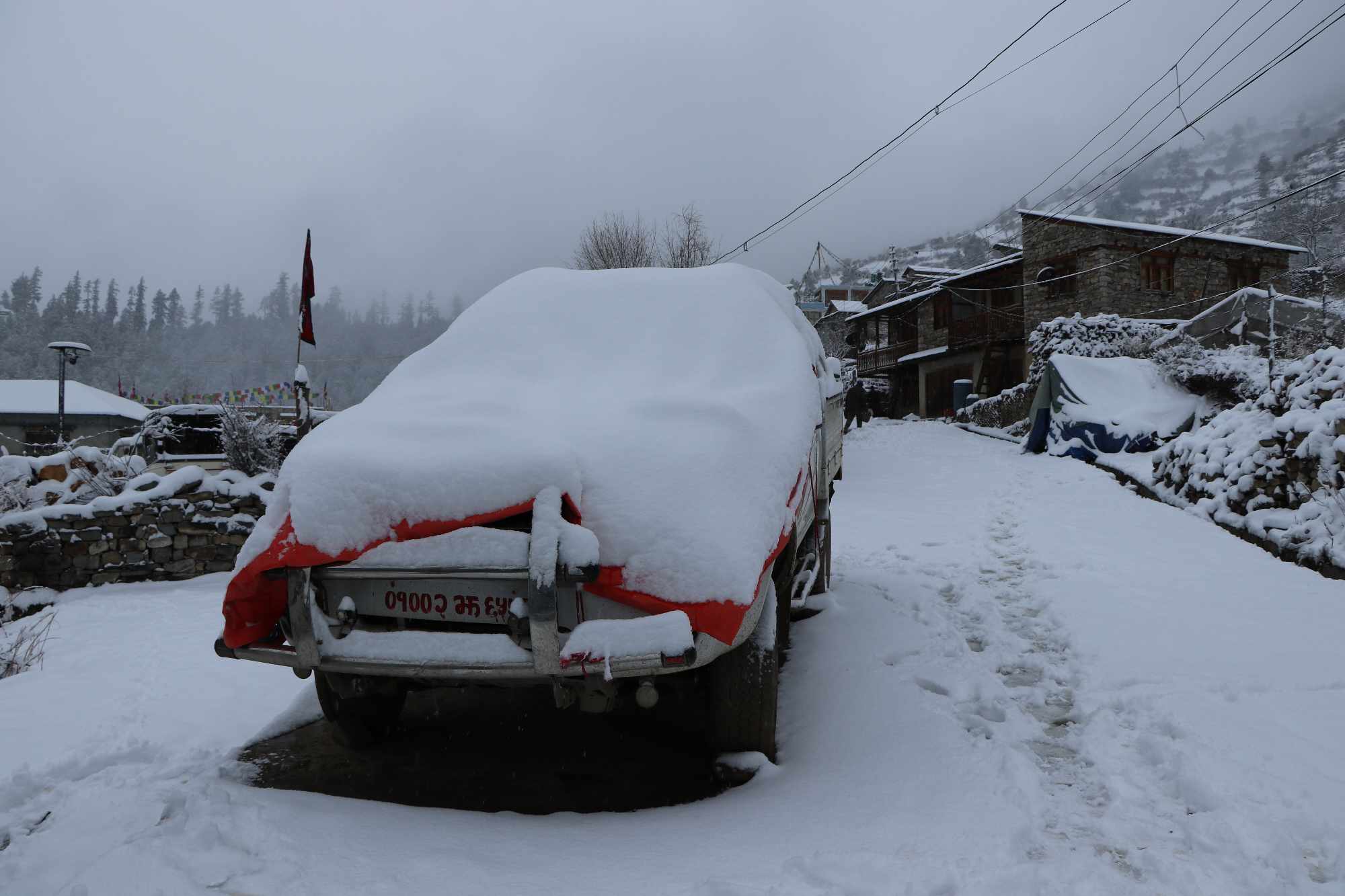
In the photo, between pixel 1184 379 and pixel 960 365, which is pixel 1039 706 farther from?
pixel 960 365

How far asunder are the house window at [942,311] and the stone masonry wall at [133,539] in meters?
31.8

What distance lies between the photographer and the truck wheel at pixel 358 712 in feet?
9.05

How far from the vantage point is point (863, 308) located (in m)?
41.8

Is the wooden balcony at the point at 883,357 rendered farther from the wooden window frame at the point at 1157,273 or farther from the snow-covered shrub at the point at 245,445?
the snow-covered shrub at the point at 245,445

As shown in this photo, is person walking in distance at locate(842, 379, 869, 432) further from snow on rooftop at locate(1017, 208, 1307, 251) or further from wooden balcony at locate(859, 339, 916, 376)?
wooden balcony at locate(859, 339, 916, 376)

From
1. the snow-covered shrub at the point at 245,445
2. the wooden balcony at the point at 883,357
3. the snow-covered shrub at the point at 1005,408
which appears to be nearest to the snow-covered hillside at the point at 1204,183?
the wooden balcony at the point at 883,357

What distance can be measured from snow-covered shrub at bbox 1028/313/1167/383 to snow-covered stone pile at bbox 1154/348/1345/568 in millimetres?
14240

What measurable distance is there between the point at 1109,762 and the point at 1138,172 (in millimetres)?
224940

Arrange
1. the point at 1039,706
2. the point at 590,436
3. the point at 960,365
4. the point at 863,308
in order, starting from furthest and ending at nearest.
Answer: the point at 863,308 → the point at 960,365 → the point at 1039,706 → the point at 590,436

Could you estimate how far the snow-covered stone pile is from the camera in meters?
5.21

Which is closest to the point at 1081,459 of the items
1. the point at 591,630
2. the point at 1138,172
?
the point at 591,630

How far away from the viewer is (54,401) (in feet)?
120

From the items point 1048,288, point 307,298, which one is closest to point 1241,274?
point 1048,288

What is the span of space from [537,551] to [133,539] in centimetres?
723
